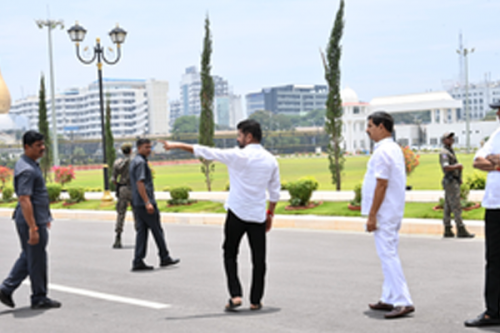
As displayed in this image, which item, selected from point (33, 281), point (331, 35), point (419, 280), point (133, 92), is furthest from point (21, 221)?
point (133, 92)

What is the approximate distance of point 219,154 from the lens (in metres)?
5.56

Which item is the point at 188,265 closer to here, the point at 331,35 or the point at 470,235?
the point at 470,235

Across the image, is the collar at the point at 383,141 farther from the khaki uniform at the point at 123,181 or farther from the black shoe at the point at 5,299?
the khaki uniform at the point at 123,181

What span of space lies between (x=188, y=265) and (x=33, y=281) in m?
2.88

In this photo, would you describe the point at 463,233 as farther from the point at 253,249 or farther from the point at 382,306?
the point at 253,249

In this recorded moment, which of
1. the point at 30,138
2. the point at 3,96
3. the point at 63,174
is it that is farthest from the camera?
the point at 3,96

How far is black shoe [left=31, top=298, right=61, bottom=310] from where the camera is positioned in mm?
6273

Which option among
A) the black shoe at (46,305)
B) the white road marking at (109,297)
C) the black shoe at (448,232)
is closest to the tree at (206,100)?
the black shoe at (448,232)

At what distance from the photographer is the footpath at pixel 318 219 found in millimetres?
11531

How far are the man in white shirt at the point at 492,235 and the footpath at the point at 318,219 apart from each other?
19.9ft

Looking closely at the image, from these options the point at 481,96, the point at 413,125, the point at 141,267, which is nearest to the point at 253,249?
the point at 141,267

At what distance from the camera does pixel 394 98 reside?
4788 inches

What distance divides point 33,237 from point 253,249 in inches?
82.2

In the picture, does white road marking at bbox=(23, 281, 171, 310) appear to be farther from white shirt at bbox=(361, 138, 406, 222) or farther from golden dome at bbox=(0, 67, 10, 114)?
golden dome at bbox=(0, 67, 10, 114)
